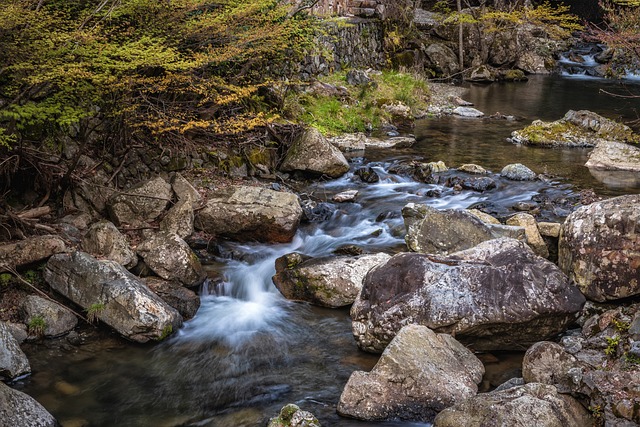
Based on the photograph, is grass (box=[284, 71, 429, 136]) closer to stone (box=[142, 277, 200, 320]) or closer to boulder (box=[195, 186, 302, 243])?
boulder (box=[195, 186, 302, 243])

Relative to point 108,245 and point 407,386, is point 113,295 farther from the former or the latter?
point 407,386

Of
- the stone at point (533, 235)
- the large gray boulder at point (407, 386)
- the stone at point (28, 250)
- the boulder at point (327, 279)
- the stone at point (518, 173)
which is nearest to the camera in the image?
the large gray boulder at point (407, 386)

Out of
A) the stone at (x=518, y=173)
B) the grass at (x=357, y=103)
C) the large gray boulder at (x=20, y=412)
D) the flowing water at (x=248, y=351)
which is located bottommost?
the flowing water at (x=248, y=351)

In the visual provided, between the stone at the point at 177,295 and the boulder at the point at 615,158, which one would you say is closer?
the stone at the point at 177,295

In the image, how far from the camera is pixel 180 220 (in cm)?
869

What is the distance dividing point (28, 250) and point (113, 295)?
1.44 m

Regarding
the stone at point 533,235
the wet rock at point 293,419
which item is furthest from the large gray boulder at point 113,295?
the stone at point 533,235

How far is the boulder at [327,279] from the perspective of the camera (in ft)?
24.1

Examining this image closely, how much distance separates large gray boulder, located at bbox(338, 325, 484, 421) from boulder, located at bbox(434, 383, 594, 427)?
Answer: 0.51 m

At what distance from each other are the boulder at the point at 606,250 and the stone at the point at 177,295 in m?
4.81

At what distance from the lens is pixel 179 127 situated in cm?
946

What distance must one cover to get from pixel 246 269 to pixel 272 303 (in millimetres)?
864

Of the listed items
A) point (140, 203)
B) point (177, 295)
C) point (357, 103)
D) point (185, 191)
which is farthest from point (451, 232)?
point (357, 103)

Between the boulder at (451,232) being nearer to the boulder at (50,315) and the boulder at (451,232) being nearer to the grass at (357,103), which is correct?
the boulder at (50,315)
